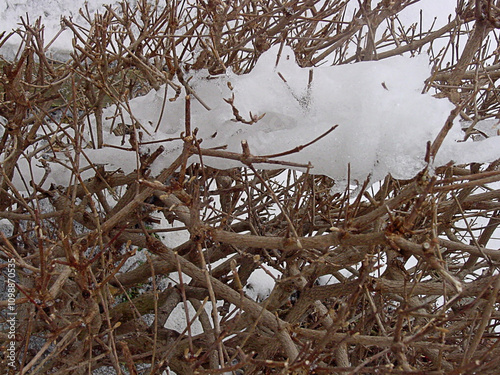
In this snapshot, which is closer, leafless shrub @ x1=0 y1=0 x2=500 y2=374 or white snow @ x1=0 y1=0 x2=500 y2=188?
leafless shrub @ x1=0 y1=0 x2=500 y2=374

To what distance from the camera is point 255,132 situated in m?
1.65

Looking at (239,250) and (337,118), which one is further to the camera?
(239,250)

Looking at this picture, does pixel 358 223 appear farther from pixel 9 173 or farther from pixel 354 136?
pixel 9 173

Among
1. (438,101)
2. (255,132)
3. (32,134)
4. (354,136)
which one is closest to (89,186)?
(32,134)

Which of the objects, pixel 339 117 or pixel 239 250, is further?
pixel 239 250

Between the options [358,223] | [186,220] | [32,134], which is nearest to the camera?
[358,223]

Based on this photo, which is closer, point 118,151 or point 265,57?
point 265,57

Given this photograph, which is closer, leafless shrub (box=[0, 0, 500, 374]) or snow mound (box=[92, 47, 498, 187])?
leafless shrub (box=[0, 0, 500, 374])

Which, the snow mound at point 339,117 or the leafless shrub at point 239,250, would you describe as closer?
the leafless shrub at point 239,250

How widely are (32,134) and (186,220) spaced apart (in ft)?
3.11

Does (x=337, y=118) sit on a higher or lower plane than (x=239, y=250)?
higher

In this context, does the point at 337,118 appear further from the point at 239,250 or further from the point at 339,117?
the point at 239,250

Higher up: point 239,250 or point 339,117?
point 339,117

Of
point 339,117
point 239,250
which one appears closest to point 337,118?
point 339,117
